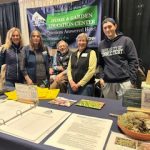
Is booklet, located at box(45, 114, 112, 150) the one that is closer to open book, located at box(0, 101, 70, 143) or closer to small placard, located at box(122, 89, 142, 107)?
open book, located at box(0, 101, 70, 143)

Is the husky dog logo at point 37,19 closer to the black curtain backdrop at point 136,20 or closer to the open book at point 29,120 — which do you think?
the black curtain backdrop at point 136,20

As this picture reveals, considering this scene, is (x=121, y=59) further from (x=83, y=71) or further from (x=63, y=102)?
(x=63, y=102)

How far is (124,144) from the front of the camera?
769 mm

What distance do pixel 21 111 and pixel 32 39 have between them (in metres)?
1.28

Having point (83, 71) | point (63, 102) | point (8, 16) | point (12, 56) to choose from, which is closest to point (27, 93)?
point (63, 102)

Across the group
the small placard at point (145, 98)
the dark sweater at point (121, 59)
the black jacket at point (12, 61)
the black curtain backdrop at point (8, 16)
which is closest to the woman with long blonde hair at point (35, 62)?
the black jacket at point (12, 61)

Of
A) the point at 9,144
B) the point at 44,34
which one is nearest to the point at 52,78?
the point at 44,34

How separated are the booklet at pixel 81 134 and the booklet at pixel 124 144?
0.03 meters

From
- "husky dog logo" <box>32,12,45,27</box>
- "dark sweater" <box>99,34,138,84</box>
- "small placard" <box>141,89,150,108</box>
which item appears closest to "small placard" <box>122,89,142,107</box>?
"small placard" <box>141,89,150,108</box>

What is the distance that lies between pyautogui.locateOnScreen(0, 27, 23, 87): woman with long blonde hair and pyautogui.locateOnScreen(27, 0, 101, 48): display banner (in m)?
1.11

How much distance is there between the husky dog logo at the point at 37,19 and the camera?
10.8ft

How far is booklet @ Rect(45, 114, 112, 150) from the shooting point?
764 mm

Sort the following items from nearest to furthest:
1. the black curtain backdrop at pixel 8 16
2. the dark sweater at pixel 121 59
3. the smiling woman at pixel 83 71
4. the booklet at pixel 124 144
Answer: the booklet at pixel 124 144
the dark sweater at pixel 121 59
the smiling woman at pixel 83 71
the black curtain backdrop at pixel 8 16

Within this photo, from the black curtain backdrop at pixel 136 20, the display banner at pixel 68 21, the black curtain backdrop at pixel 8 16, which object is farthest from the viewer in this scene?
the black curtain backdrop at pixel 8 16
